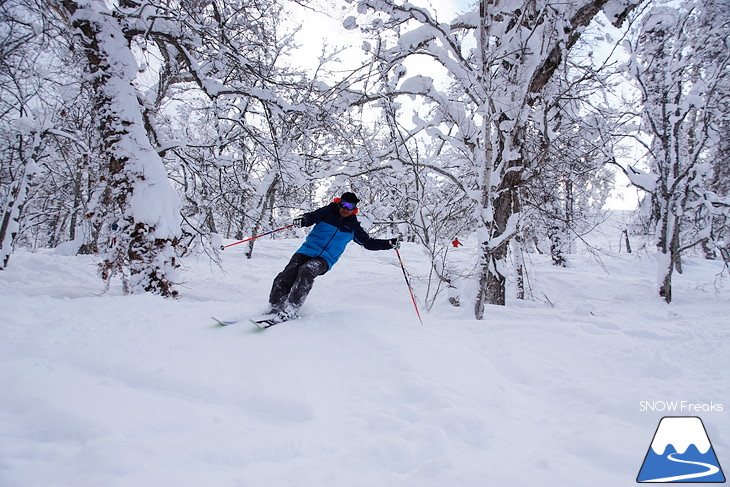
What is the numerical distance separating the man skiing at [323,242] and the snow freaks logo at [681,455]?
10.4ft

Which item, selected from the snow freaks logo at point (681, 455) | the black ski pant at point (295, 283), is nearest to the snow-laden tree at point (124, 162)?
the black ski pant at point (295, 283)

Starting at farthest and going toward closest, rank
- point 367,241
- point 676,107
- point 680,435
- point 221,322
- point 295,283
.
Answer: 1. point 676,107
2. point 367,241
3. point 295,283
4. point 221,322
5. point 680,435

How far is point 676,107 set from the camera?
952 cm

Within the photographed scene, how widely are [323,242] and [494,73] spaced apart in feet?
12.9

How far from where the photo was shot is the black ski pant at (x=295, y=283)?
13.0 ft

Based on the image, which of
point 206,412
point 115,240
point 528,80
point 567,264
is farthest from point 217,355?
point 567,264

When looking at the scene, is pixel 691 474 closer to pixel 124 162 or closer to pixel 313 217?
pixel 313 217

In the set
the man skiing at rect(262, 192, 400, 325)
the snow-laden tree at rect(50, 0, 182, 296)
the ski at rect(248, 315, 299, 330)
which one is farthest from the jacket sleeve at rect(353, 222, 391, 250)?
the snow-laden tree at rect(50, 0, 182, 296)

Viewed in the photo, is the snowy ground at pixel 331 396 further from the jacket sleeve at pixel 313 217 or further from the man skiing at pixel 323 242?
the jacket sleeve at pixel 313 217

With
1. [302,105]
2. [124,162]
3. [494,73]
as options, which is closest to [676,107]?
[494,73]

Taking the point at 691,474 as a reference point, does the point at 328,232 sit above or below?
above

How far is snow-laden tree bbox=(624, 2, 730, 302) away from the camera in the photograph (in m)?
9.16

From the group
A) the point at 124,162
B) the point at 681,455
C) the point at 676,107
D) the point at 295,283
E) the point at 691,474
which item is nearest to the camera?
the point at 691,474

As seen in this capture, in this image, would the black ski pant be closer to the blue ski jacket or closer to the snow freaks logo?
the blue ski jacket
